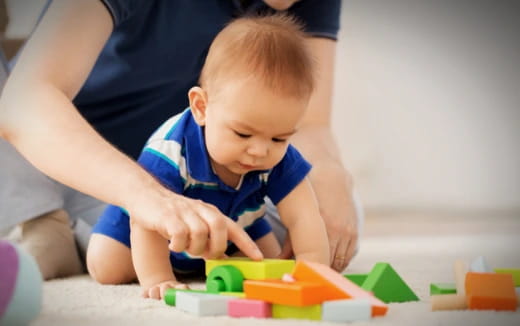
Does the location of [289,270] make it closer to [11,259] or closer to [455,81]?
[11,259]

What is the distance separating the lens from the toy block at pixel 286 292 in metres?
0.64

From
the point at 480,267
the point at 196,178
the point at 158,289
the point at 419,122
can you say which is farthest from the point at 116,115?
the point at 419,122

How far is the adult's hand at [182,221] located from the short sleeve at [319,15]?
2.04 feet

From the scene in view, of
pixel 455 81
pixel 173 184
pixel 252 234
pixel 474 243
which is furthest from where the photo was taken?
pixel 455 81

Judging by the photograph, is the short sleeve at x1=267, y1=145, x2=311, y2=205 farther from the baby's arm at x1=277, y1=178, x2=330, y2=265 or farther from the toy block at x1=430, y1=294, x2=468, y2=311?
the toy block at x1=430, y1=294, x2=468, y2=311

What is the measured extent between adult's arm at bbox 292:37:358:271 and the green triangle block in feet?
0.89

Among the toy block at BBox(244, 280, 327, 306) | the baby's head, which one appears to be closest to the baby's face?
the baby's head

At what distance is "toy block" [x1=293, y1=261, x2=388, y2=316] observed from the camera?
26.2 inches

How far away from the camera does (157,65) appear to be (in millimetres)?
1207

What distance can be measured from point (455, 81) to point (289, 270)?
1937 millimetres

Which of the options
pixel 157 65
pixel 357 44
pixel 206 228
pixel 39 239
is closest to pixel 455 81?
pixel 357 44

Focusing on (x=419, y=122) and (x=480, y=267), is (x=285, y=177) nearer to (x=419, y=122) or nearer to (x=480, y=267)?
(x=480, y=267)

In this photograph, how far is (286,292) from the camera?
25.7 inches

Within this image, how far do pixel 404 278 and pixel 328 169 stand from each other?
A: 23 centimetres
